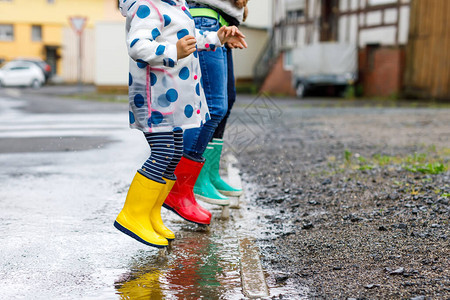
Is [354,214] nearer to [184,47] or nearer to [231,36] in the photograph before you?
[231,36]

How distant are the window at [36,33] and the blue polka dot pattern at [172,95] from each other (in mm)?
44145

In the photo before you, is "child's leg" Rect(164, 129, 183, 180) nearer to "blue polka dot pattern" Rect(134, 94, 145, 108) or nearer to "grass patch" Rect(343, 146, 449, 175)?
"blue polka dot pattern" Rect(134, 94, 145, 108)

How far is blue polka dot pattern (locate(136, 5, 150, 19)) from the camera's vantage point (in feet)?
10.3

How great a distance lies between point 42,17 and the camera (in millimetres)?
Result: 44406

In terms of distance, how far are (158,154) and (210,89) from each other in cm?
74

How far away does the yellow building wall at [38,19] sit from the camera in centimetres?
4419

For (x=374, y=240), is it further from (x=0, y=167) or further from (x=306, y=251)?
(x=0, y=167)

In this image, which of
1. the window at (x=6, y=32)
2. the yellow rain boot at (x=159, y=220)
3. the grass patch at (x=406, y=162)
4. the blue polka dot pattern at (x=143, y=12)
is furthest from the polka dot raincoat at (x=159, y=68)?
the window at (x=6, y=32)

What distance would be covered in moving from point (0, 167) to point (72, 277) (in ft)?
11.8

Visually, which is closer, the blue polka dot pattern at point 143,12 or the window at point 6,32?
the blue polka dot pattern at point 143,12

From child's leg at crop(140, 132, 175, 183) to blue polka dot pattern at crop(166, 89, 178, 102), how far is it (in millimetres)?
177

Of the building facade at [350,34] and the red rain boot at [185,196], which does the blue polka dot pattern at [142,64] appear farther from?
the building facade at [350,34]

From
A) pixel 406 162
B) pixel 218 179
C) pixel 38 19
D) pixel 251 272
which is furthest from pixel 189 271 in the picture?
pixel 38 19

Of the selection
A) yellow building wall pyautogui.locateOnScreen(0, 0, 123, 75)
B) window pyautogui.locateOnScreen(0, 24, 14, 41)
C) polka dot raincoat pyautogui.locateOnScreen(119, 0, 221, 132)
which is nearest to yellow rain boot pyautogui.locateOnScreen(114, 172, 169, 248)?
polka dot raincoat pyautogui.locateOnScreen(119, 0, 221, 132)
